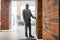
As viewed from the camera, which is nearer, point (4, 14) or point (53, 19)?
point (53, 19)

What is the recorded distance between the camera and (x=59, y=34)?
187cm

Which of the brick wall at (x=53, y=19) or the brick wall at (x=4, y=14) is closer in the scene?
the brick wall at (x=53, y=19)

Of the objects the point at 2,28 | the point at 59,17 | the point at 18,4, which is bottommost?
the point at 2,28

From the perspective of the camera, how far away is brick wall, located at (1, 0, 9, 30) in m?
10.3

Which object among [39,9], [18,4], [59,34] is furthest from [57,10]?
[18,4]

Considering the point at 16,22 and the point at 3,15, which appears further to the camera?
the point at 16,22

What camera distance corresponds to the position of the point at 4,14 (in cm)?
1036

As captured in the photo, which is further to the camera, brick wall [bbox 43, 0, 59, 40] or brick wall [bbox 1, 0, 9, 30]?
brick wall [bbox 1, 0, 9, 30]

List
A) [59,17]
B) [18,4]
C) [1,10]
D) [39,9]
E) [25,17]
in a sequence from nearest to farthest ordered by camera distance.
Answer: [59,17], [39,9], [25,17], [1,10], [18,4]

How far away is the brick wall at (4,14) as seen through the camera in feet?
33.7

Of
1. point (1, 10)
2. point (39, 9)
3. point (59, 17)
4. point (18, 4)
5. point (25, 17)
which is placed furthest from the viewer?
point (18, 4)

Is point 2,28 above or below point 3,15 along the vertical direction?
below

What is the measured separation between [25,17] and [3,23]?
368cm

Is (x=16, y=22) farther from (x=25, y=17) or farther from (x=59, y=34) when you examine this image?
(x=59, y=34)
